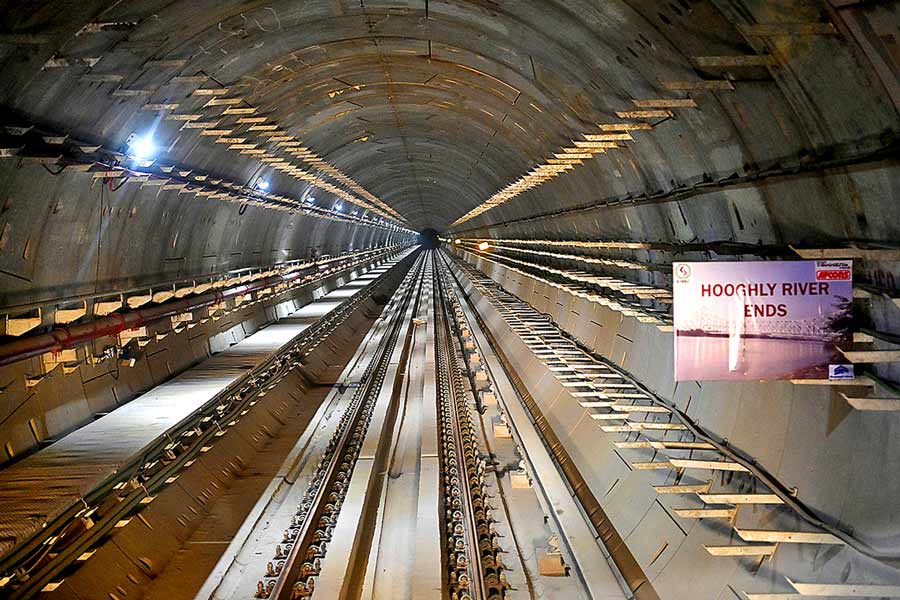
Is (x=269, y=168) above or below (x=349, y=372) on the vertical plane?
above

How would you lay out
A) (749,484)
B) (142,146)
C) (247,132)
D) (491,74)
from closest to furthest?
1. (749,484)
2. (142,146)
3. (491,74)
4. (247,132)

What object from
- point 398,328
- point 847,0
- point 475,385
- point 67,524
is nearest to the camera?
Result: point 847,0

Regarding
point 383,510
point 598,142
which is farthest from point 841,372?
point 383,510

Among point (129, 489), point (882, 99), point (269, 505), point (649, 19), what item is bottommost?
point (269, 505)

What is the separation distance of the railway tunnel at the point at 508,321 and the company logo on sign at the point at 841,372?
0.03 meters

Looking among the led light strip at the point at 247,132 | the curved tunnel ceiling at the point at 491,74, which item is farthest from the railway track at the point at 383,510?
the led light strip at the point at 247,132

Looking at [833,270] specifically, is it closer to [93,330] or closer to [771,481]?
[771,481]

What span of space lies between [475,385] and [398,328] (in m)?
9.96

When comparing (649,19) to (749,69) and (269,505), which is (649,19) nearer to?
(749,69)

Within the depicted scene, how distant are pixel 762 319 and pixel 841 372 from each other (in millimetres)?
522

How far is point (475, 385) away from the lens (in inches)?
653

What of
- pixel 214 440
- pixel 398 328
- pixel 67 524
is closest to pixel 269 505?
pixel 214 440

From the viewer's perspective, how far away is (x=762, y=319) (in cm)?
517

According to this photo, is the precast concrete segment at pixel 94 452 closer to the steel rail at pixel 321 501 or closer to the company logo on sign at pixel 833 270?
the steel rail at pixel 321 501
